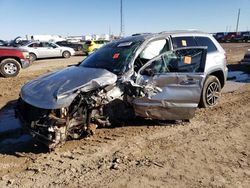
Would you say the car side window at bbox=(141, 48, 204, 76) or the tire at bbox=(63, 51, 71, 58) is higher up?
the car side window at bbox=(141, 48, 204, 76)

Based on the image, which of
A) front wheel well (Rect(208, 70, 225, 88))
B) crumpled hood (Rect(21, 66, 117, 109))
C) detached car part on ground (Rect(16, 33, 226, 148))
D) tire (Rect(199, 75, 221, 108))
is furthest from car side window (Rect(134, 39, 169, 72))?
front wheel well (Rect(208, 70, 225, 88))

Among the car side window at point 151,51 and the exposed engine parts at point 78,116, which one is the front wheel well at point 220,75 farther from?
the exposed engine parts at point 78,116

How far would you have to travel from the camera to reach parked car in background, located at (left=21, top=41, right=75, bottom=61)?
23183mm

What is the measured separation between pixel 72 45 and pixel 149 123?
93.5ft

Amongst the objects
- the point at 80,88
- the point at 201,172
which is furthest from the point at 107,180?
the point at 80,88

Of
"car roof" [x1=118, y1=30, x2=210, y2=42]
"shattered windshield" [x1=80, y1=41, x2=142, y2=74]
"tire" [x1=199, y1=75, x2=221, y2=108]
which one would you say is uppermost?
"car roof" [x1=118, y1=30, x2=210, y2=42]

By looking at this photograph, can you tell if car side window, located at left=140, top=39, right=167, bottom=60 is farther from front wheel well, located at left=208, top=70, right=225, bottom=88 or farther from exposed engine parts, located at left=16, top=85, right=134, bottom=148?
front wheel well, located at left=208, top=70, right=225, bottom=88

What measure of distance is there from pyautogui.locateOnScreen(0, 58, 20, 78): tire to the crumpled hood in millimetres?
8040

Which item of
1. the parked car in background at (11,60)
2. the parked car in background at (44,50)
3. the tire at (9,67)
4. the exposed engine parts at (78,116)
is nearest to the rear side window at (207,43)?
the exposed engine parts at (78,116)

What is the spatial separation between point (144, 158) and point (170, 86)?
1801 millimetres

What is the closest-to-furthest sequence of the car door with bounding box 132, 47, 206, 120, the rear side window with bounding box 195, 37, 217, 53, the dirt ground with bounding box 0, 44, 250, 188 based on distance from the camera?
the dirt ground with bounding box 0, 44, 250, 188
the car door with bounding box 132, 47, 206, 120
the rear side window with bounding box 195, 37, 217, 53

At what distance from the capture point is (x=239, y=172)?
174 inches

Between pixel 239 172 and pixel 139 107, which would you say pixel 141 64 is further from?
pixel 239 172

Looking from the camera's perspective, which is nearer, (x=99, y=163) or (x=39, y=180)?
(x=39, y=180)
